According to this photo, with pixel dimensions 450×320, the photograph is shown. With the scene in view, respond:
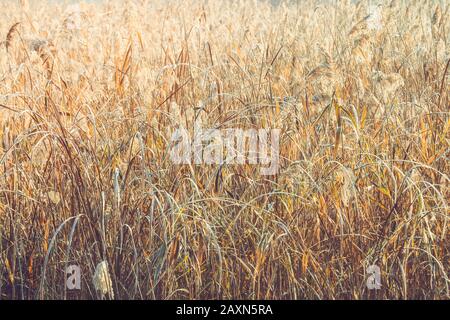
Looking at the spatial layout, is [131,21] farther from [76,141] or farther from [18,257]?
[18,257]

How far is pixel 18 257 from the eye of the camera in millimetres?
1823


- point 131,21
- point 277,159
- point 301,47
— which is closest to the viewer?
point 277,159


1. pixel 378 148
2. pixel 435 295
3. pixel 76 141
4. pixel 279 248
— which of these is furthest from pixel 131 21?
pixel 435 295

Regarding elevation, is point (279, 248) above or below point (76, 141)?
below

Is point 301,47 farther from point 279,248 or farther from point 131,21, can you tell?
point 279,248

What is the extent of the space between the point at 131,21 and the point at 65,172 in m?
1.30

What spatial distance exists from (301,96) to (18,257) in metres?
1.23

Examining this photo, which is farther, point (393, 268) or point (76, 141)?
point (76, 141)

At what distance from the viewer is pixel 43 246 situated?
1862 mm
